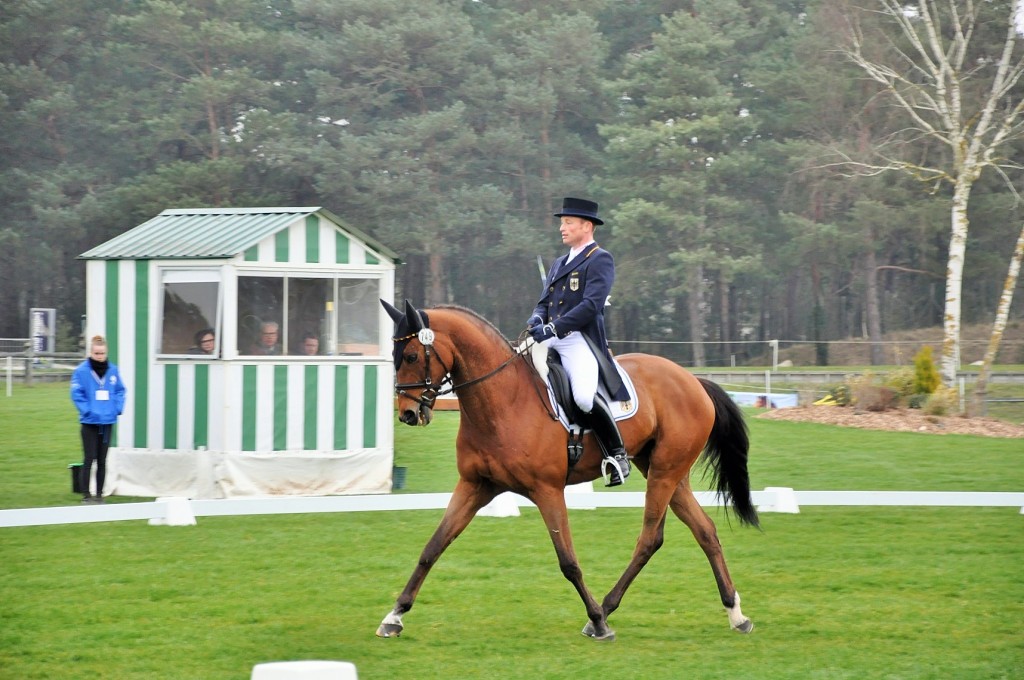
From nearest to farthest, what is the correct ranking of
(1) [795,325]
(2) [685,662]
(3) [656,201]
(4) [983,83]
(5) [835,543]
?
1. (2) [685,662]
2. (5) [835,543]
3. (4) [983,83]
4. (3) [656,201]
5. (1) [795,325]

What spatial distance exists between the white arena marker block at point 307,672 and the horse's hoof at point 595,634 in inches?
116

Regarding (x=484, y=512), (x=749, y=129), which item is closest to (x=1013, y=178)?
(x=749, y=129)

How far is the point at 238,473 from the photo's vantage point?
43.1ft

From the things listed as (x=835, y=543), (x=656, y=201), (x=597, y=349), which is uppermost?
(x=656, y=201)

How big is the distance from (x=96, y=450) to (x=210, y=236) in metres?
2.67

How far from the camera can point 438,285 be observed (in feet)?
153

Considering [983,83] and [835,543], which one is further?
[983,83]

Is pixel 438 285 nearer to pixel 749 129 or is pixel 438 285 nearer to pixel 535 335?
pixel 749 129

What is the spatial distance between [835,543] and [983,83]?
34.8 metres

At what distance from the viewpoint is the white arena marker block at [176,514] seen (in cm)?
1121

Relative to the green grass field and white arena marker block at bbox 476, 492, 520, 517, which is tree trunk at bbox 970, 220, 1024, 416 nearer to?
the green grass field

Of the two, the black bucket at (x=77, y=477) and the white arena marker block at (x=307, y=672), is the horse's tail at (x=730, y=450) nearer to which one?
the white arena marker block at (x=307, y=672)

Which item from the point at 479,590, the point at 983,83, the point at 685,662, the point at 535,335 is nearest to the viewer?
the point at 685,662

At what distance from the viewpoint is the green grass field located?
6594 mm
